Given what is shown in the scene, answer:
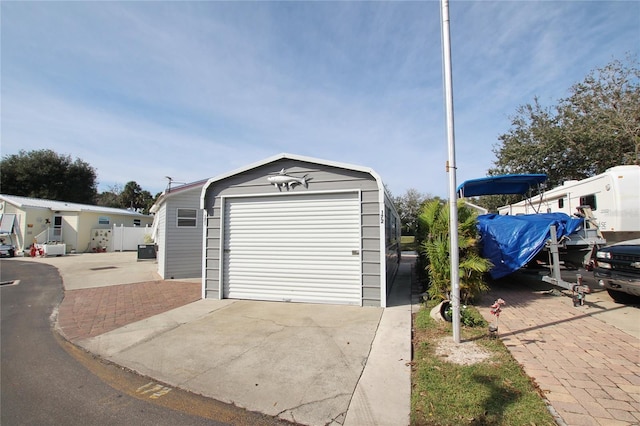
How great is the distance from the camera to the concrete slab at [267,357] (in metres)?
3.25

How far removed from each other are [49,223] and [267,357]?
2732cm

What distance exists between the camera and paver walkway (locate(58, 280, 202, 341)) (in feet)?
19.5

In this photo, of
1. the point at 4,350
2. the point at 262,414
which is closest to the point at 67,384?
the point at 4,350

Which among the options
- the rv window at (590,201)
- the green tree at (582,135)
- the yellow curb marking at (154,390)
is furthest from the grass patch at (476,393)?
the green tree at (582,135)

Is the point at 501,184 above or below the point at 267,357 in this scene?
above

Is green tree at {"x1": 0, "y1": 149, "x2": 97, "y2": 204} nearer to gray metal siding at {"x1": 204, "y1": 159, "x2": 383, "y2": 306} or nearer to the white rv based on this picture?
gray metal siding at {"x1": 204, "y1": 159, "x2": 383, "y2": 306}

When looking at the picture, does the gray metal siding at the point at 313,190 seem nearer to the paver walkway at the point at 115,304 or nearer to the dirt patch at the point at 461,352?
the paver walkway at the point at 115,304

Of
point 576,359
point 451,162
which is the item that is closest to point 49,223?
point 451,162

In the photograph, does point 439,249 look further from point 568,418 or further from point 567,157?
point 567,157

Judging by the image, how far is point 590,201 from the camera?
30.1 ft

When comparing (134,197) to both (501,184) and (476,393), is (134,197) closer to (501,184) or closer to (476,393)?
(501,184)

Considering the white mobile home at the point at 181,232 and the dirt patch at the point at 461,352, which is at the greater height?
the white mobile home at the point at 181,232

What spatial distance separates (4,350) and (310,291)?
5280 mm

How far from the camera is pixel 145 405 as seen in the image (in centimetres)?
320
